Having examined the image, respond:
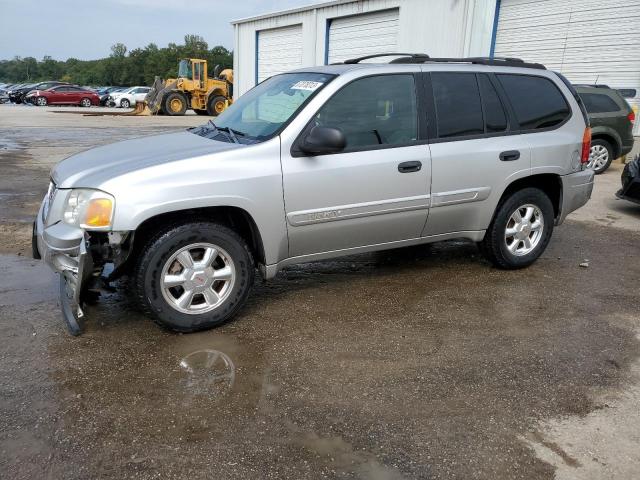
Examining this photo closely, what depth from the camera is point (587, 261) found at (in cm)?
564

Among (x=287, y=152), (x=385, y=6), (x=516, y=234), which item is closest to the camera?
(x=287, y=152)

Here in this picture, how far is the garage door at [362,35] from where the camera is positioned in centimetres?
1956

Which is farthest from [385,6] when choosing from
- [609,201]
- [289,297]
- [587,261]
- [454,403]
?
[454,403]

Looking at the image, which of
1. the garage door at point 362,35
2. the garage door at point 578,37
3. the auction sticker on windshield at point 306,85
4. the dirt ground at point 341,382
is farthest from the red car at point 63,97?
the auction sticker on windshield at point 306,85

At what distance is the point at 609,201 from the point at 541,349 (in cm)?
625

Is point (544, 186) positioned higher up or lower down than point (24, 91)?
lower down

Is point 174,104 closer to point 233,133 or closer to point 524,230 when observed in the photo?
point 233,133

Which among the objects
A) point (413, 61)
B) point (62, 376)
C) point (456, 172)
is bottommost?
point (62, 376)

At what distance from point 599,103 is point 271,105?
29.5 ft

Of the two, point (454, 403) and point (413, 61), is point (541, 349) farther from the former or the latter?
point (413, 61)

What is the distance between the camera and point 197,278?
144 inches

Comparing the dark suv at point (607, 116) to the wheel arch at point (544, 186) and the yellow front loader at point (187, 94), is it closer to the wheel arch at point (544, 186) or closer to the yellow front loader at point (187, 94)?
the wheel arch at point (544, 186)

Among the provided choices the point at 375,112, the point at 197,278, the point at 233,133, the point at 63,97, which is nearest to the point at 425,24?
the point at 375,112

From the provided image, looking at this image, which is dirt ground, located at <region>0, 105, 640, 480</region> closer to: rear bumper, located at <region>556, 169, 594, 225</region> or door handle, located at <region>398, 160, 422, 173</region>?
rear bumper, located at <region>556, 169, 594, 225</region>
